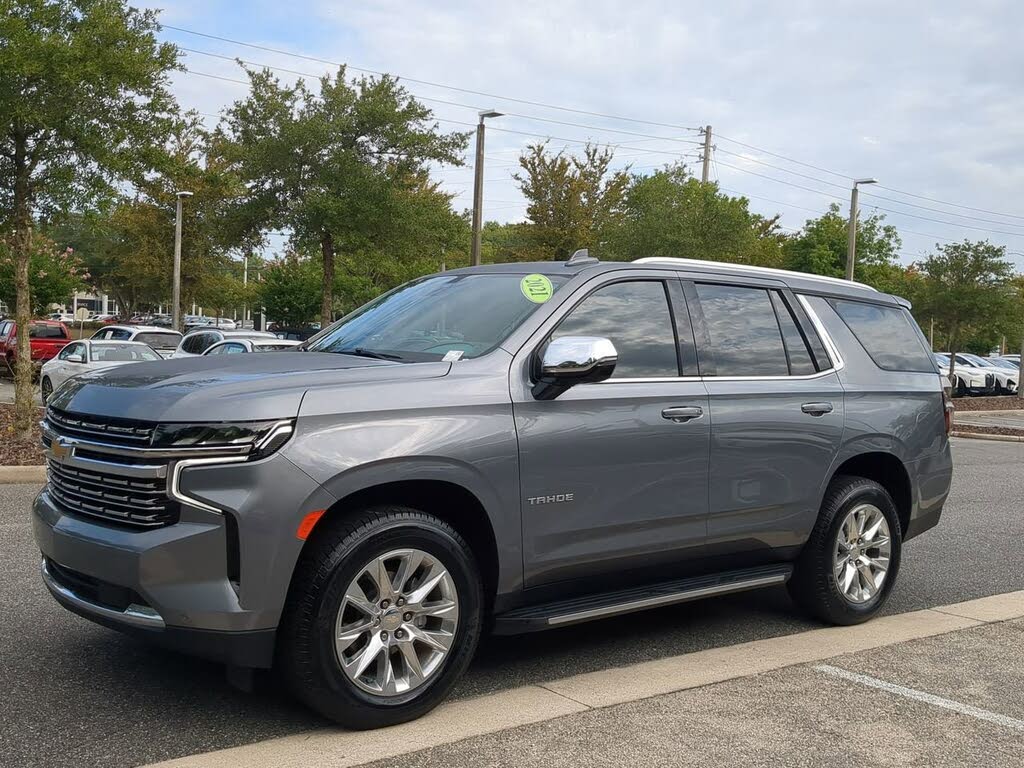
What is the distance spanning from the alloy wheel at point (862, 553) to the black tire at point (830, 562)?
0.13 ft

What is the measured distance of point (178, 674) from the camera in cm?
465

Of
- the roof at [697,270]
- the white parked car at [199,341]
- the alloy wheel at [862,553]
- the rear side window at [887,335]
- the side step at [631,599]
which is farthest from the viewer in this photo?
the white parked car at [199,341]

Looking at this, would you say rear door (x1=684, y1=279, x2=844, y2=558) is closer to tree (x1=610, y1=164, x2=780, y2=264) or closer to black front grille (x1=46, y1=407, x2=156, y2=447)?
black front grille (x1=46, y1=407, x2=156, y2=447)

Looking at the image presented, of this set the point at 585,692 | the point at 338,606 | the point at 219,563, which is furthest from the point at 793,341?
the point at 219,563

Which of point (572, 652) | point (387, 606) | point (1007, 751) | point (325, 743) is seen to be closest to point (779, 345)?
point (572, 652)

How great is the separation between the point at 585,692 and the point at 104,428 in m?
2.25

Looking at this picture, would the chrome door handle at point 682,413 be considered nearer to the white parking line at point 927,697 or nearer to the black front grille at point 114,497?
the white parking line at point 927,697

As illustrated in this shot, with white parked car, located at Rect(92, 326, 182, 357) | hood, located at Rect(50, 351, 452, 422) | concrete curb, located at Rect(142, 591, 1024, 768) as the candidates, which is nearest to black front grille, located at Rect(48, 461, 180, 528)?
hood, located at Rect(50, 351, 452, 422)

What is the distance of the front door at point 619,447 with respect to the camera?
446 cm

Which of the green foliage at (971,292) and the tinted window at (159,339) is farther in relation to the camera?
the green foliage at (971,292)

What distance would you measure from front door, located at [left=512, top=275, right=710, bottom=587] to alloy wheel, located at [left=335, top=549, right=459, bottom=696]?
46 cm

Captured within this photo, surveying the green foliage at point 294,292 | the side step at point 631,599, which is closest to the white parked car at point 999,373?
the green foliage at point 294,292

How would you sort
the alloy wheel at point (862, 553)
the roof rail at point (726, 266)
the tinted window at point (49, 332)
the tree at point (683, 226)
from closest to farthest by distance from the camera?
the roof rail at point (726, 266), the alloy wheel at point (862, 553), the tinted window at point (49, 332), the tree at point (683, 226)

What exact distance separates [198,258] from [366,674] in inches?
1874
